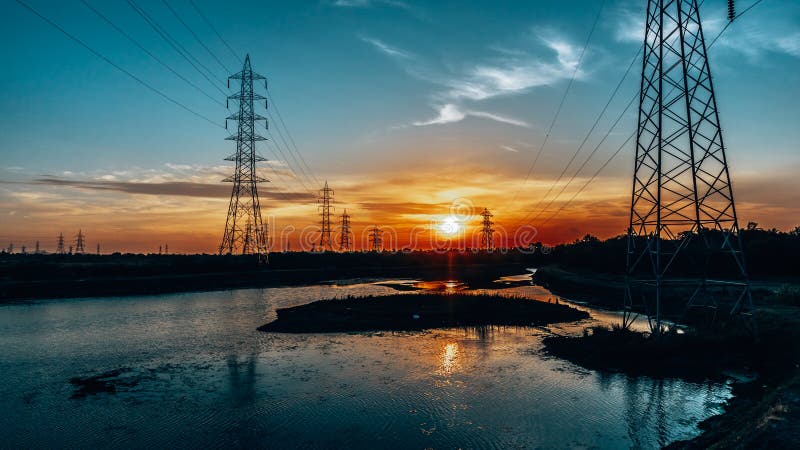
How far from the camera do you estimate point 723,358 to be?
22391 mm

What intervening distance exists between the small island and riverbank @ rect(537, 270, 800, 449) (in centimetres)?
845

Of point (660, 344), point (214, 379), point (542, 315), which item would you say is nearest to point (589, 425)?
point (660, 344)

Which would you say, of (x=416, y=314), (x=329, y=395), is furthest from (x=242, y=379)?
(x=416, y=314)

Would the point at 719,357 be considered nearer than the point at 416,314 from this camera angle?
Yes

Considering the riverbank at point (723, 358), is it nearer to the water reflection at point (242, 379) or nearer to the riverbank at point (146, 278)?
the water reflection at point (242, 379)

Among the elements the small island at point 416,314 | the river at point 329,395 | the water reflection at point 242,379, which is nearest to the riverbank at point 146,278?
the small island at point 416,314

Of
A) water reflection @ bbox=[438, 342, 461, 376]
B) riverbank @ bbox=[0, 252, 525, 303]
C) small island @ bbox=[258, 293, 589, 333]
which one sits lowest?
water reflection @ bbox=[438, 342, 461, 376]

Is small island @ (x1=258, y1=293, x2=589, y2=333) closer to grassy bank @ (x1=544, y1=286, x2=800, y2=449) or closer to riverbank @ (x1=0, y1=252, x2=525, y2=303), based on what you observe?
grassy bank @ (x1=544, y1=286, x2=800, y2=449)

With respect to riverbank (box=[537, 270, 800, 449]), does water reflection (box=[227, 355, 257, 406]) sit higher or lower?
lower

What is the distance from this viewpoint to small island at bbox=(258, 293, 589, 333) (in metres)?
35.4

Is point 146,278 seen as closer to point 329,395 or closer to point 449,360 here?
point 449,360

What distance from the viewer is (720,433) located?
1381cm

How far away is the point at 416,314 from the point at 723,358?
22.3 meters

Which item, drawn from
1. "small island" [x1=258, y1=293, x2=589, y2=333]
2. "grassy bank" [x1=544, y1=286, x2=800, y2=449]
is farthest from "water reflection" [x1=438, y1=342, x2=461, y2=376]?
"small island" [x1=258, y1=293, x2=589, y2=333]
